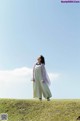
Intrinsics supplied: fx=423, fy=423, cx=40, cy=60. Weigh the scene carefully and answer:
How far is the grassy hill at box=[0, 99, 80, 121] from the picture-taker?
26827 millimetres

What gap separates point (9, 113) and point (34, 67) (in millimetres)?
3975

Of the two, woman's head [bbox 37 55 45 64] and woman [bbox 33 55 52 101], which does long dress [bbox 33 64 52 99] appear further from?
woman's head [bbox 37 55 45 64]

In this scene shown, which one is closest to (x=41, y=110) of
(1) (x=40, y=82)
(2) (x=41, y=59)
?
(1) (x=40, y=82)

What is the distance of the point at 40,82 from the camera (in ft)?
103

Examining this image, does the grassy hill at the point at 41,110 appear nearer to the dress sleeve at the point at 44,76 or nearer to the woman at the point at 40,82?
the woman at the point at 40,82

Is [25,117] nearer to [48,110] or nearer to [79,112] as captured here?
[48,110]

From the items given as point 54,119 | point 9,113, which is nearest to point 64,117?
point 54,119

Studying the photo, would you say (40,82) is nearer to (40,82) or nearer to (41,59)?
(40,82)

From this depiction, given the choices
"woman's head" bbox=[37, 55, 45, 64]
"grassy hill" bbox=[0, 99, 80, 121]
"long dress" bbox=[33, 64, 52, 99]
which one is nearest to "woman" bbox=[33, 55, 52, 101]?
"long dress" bbox=[33, 64, 52, 99]

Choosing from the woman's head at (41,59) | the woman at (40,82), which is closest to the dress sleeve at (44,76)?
the woman at (40,82)

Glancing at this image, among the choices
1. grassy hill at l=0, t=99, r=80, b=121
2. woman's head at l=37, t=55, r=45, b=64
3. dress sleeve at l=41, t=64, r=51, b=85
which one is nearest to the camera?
grassy hill at l=0, t=99, r=80, b=121

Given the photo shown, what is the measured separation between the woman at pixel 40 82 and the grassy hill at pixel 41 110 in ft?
4.40

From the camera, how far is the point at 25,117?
2792 cm

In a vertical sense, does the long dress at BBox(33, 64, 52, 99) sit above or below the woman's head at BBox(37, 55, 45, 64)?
below
